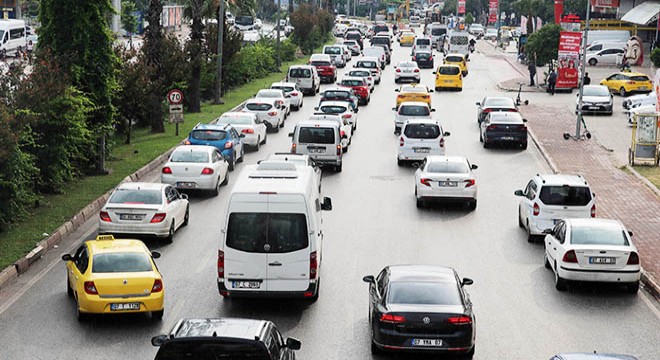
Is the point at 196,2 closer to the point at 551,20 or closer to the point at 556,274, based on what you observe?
the point at 556,274

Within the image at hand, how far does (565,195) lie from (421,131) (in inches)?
447

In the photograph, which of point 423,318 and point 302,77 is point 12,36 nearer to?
point 302,77

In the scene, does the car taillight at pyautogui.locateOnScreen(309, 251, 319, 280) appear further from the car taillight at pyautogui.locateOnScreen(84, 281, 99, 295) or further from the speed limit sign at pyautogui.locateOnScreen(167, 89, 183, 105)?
the speed limit sign at pyautogui.locateOnScreen(167, 89, 183, 105)

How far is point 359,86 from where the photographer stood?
5509 cm

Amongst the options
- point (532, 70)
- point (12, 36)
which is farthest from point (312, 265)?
point (12, 36)

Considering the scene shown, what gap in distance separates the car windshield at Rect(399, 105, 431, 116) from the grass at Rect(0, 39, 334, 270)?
897cm

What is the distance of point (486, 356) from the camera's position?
15.6 meters

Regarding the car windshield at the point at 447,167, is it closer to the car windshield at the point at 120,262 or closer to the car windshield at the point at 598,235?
the car windshield at the point at 598,235

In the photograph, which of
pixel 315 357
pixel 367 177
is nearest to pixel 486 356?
pixel 315 357

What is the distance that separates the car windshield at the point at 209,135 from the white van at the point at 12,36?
43.5 metres

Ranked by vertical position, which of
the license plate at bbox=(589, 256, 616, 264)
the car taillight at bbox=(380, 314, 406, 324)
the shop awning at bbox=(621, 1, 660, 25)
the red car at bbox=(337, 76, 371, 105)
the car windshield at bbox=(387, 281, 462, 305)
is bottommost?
the red car at bbox=(337, 76, 371, 105)

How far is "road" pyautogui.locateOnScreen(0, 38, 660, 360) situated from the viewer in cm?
1614

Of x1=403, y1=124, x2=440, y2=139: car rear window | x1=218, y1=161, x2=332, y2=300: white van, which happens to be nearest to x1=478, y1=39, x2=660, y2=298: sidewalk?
x1=403, y1=124, x2=440, y2=139: car rear window

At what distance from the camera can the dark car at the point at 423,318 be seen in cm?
1451
